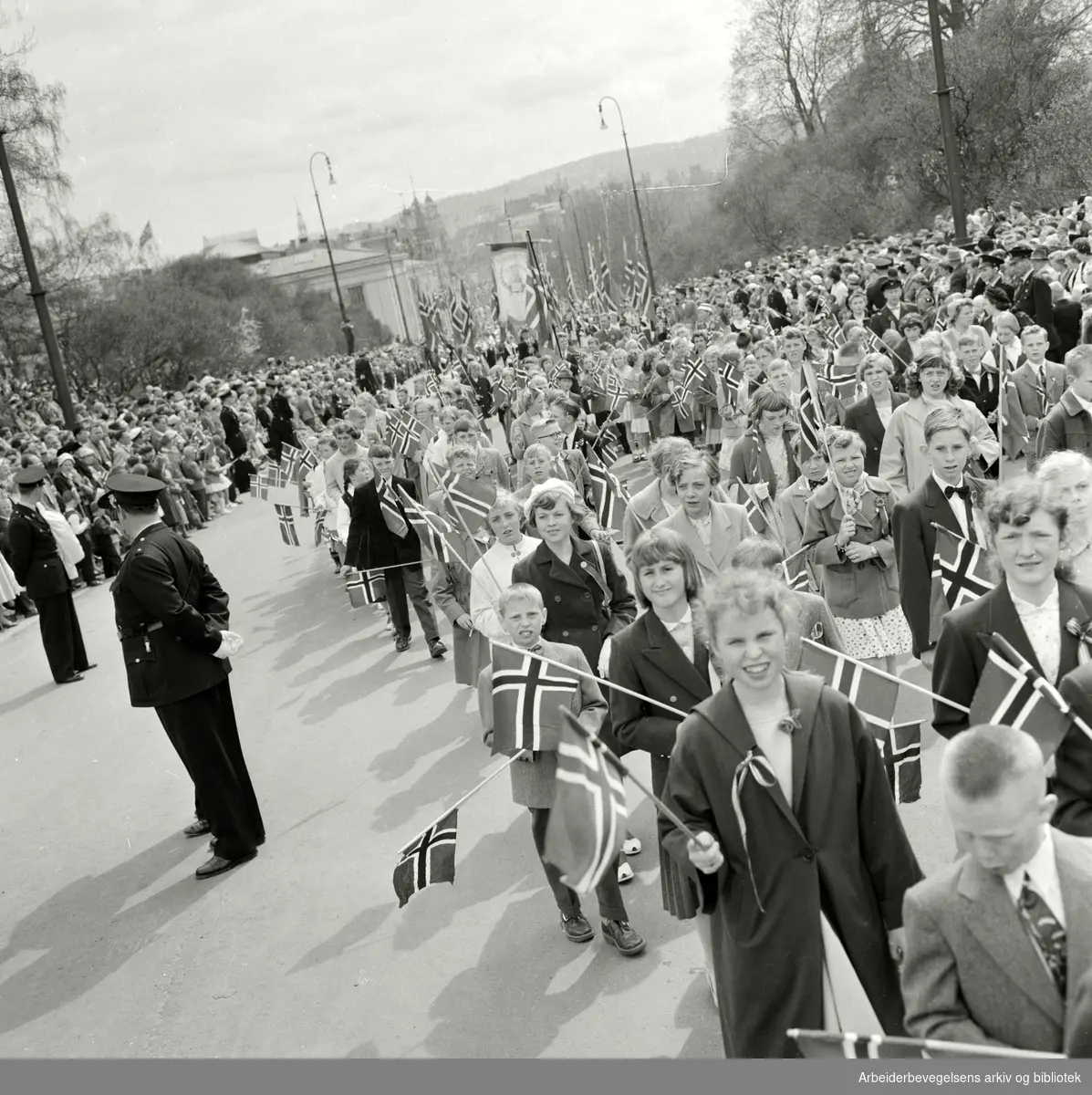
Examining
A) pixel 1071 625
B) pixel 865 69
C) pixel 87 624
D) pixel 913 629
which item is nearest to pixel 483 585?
pixel 913 629

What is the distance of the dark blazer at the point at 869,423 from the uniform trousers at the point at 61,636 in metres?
6.98

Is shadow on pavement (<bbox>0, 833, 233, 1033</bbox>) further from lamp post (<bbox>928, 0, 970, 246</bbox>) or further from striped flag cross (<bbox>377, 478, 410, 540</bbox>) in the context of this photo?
lamp post (<bbox>928, 0, 970, 246</bbox>)

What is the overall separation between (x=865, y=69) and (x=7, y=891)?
155 feet

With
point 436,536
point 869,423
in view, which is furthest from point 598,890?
point 869,423

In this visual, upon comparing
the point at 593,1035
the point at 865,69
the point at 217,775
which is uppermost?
the point at 865,69

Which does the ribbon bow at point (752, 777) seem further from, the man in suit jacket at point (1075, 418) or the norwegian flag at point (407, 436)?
the norwegian flag at point (407, 436)

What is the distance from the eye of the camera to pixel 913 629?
232 inches

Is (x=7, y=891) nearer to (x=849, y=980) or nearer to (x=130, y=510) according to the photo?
(x=130, y=510)

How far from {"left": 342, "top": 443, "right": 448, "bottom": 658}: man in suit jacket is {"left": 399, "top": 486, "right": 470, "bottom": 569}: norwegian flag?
0.62m

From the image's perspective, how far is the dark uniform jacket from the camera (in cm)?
641

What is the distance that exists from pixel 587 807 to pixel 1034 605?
151 cm

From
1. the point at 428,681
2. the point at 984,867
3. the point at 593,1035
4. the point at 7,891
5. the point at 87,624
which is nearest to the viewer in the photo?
the point at 984,867

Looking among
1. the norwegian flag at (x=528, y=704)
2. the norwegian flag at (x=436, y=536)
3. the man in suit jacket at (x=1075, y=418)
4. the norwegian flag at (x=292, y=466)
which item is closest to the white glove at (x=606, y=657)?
the norwegian flag at (x=528, y=704)

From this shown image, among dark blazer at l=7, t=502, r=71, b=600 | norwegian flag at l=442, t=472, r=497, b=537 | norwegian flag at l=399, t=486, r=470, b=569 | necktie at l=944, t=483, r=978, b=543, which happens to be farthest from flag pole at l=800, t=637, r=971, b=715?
dark blazer at l=7, t=502, r=71, b=600
